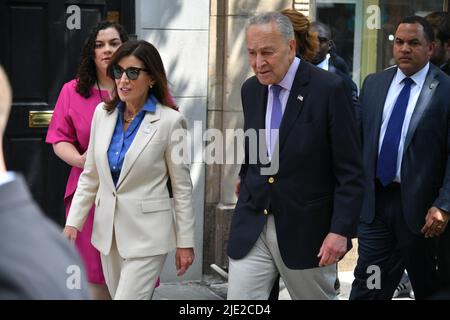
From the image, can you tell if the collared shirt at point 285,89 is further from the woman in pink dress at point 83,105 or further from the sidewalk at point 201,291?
the sidewalk at point 201,291

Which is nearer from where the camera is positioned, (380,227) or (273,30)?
(273,30)

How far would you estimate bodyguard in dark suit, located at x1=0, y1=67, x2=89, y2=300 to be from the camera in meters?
1.55

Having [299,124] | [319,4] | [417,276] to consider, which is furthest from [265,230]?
[319,4]

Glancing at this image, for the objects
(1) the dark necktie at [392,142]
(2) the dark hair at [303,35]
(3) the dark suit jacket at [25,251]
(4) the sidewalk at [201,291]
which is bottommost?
(4) the sidewalk at [201,291]

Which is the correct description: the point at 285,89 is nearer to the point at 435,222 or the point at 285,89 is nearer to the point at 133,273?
the point at 133,273

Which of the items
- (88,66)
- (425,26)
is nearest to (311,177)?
(425,26)

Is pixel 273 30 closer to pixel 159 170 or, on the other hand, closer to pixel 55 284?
pixel 159 170

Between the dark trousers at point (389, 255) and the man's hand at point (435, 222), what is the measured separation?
9 cm

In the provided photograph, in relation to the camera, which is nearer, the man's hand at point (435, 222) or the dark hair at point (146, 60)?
the dark hair at point (146, 60)

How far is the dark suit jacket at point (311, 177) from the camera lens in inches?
188

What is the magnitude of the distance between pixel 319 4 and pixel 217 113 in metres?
1.59

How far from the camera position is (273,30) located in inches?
190

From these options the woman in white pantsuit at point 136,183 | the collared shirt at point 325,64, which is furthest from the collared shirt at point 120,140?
the collared shirt at point 325,64

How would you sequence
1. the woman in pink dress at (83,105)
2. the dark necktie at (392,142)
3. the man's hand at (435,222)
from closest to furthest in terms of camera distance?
the man's hand at (435,222)
the dark necktie at (392,142)
the woman in pink dress at (83,105)
